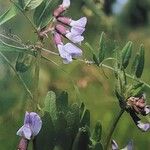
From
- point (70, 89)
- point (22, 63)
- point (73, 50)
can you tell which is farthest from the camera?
point (70, 89)

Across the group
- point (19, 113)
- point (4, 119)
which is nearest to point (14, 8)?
point (4, 119)

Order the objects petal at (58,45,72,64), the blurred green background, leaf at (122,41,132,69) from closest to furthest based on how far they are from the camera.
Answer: petal at (58,45,72,64) → leaf at (122,41,132,69) → the blurred green background

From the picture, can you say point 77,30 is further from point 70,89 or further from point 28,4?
point 70,89

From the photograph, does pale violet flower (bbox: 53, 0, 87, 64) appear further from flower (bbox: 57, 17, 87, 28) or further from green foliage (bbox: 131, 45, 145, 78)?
green foliage (bbox: 131, 45, 145, 78)

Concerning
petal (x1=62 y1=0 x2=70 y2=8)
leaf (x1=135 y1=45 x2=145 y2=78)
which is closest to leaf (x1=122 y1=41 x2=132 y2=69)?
leaf (x1=135 y1=45 x2=145 y2=78)

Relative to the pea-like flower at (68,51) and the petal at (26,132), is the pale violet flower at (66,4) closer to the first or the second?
the pea-like flower at (68,51)

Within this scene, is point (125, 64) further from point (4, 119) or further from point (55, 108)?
point (4, 119)

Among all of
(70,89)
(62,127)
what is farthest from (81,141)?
(70,89)
